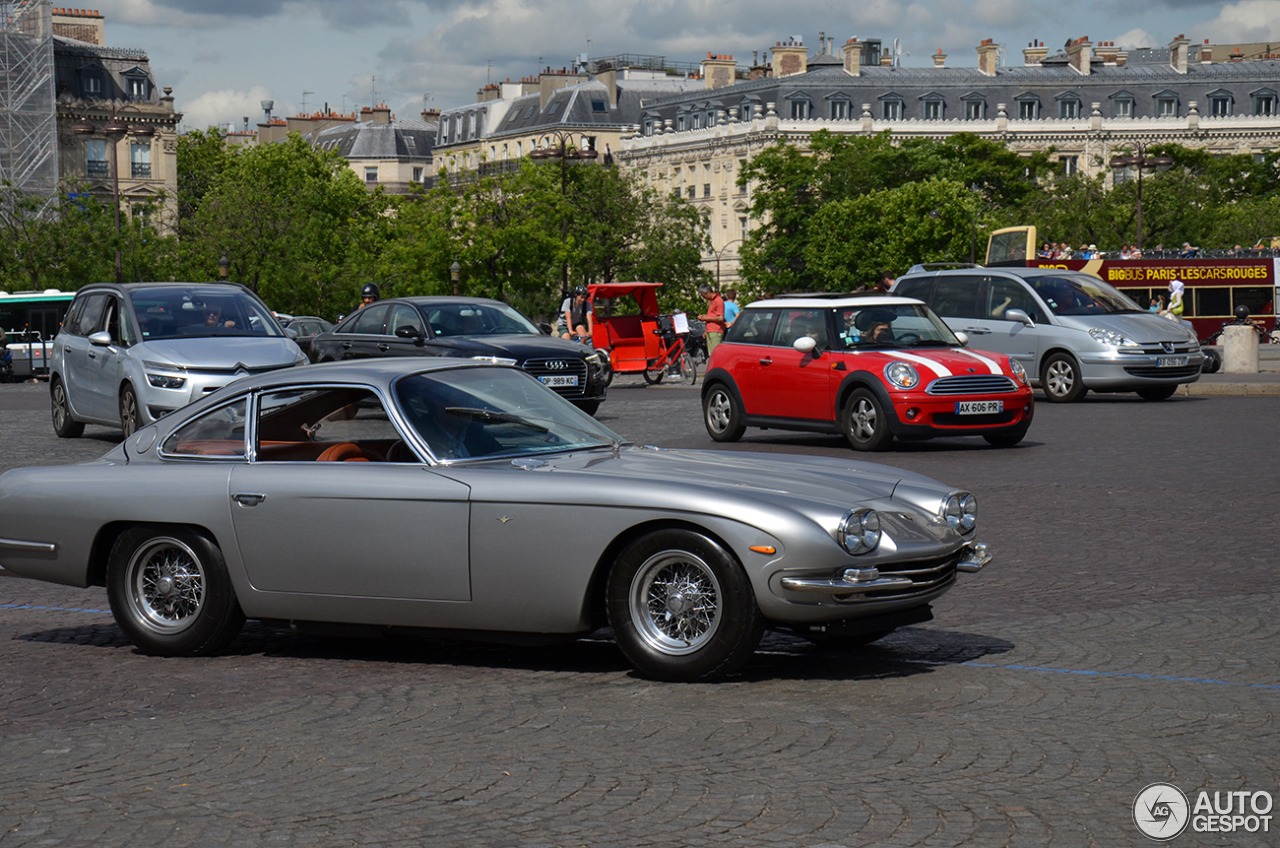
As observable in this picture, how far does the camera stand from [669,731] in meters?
5.84

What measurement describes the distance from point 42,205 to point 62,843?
236 ft

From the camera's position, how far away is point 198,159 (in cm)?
11700

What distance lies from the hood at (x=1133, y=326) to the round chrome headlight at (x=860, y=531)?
17.8 meters

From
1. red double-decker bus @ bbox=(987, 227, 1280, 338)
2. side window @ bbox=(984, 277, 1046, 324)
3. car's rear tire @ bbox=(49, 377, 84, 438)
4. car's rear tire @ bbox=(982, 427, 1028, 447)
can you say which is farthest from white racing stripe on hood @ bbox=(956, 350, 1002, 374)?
red double-decker bus @ bbox=(987, 227, 1280, 338)

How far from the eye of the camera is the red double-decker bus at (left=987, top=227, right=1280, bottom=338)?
5097 cm

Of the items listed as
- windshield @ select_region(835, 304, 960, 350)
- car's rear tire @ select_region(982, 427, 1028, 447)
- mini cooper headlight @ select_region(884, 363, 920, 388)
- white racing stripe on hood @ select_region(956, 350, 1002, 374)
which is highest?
windshield @ select_region(835, 304, 960, 350)

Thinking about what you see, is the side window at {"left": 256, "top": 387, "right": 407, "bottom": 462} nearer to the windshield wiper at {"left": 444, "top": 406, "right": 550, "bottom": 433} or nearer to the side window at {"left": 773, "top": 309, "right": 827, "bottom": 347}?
the windshield wiper at {"left": 444, "top": 406, "right": 550, "bottom": 433}

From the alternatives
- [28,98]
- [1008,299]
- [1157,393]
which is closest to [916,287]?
[1008,299]

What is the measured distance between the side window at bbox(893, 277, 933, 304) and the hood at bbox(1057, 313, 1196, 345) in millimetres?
1943

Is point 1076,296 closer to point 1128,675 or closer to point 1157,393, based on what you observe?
point 1157,393

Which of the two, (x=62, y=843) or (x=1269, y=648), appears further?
(x=1269, y=648)

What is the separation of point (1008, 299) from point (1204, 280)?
32.6 metres

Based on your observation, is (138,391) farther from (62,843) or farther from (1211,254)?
(1211,254)

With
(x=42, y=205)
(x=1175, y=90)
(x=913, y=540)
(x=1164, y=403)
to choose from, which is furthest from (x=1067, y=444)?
(x=1175, y=90)
